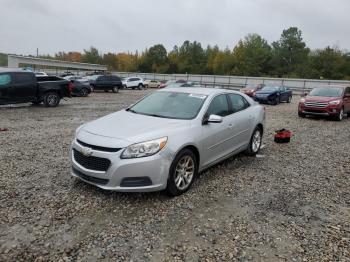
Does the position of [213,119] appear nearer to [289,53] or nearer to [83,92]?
[83,92]

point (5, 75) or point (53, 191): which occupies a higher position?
point (5, 75)

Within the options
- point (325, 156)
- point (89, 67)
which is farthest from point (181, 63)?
point (325, 156)

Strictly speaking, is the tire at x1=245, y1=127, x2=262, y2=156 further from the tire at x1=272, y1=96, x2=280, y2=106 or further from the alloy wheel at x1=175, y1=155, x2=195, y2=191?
the tire at x1=272, y1=96, x2=280, y2=106

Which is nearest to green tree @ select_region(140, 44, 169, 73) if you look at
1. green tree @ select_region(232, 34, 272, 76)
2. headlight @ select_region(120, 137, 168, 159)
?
green tree @ select_region(232, 34, 272, 76)

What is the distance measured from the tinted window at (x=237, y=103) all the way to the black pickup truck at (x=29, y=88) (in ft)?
36.4

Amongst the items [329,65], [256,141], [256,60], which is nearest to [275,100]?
[256,141]

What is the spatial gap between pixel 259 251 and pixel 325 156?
5.13 m

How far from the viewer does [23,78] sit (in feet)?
48.9

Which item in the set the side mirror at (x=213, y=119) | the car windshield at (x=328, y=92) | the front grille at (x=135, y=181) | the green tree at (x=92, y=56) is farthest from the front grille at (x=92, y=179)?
the green tree at (x=92, y=56)

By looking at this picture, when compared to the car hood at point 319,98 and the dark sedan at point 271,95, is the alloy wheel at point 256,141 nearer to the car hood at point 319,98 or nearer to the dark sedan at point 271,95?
the car hood at point 319,98

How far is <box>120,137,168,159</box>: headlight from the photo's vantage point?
459cm

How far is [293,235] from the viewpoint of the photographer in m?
4.19

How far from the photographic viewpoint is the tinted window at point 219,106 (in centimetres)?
600

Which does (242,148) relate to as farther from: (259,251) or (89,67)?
(89,67)
